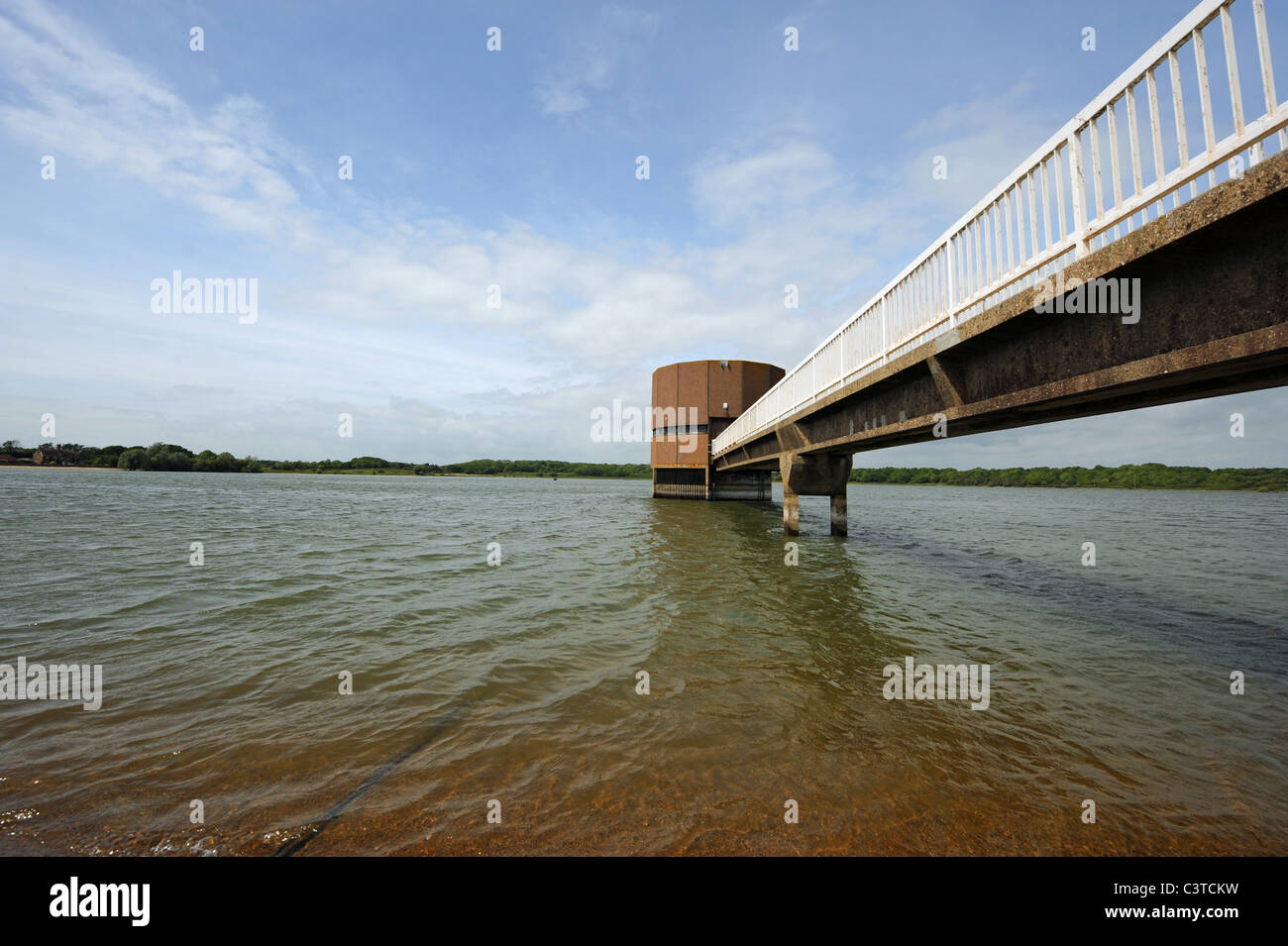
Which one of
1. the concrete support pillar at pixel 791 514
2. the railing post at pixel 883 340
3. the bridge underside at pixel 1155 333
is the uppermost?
the railing post at pixel 883 340

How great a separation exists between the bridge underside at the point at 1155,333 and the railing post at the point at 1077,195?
0.47 ft

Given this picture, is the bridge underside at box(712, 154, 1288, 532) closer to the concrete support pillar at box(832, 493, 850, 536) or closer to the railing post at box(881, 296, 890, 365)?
the railing post at box(881, 296, 890, 365)

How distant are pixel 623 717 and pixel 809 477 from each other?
16.9 meters

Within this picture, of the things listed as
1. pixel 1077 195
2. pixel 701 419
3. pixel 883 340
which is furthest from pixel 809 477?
pixel 701 419

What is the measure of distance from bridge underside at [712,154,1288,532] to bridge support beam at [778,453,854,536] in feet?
32.3

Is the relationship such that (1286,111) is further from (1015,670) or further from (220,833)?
(220,833)

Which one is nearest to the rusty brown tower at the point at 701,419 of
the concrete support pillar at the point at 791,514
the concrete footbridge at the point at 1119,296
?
the concrete support pillar at the point at 791,514

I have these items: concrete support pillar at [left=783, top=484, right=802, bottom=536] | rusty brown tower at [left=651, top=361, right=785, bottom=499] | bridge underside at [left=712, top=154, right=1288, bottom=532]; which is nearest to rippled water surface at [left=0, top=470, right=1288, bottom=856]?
bridge underside at [left=712, top=154, right=1288, bottom=532]

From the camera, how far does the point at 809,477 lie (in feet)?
65.5

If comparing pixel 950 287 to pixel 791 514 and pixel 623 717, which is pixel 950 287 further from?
pixel 791 514

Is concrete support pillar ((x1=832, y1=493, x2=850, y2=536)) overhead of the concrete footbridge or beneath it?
beneath

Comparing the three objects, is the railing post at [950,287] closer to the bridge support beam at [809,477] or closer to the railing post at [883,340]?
the railing post at [883,340]

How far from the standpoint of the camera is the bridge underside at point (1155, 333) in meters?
3.84

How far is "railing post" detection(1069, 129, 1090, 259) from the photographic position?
16.6 ft
